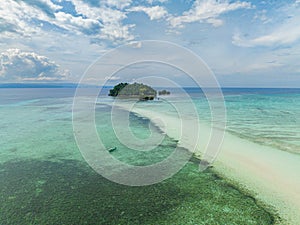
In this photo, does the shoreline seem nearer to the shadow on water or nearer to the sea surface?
the sea surface

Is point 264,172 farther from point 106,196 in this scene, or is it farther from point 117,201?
point 106,196

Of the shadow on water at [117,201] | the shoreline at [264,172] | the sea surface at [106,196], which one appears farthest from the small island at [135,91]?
the shadow on water at [117,201]

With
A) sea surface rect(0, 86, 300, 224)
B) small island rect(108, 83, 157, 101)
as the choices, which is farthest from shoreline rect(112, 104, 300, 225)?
small island rect(108, 83, 157, 101)

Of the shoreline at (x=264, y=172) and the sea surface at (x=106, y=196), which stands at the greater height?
the shoreline at (x=264, y=172)

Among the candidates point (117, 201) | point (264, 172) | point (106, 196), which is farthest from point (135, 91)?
point (117, 201)

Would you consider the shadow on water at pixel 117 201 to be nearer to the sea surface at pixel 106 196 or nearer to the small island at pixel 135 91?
the sea surface at pixel 106 196

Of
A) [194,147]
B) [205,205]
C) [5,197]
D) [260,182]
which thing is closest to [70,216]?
[5,197]
